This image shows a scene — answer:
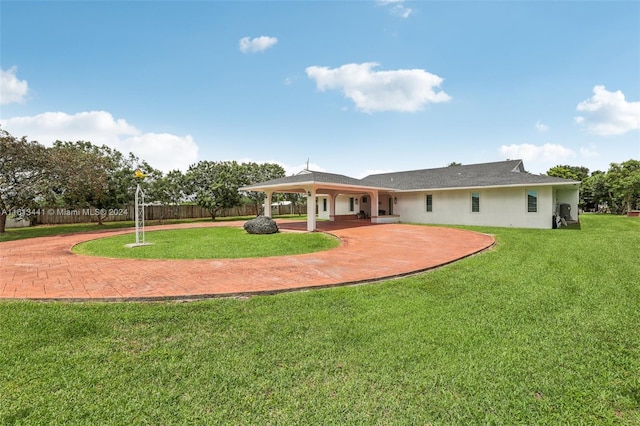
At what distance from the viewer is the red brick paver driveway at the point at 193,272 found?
204 inches

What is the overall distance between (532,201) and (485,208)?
2487 millimetres

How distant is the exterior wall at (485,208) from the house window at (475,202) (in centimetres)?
18

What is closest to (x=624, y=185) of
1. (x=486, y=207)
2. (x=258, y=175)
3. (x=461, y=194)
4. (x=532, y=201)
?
(x=532, y=201)

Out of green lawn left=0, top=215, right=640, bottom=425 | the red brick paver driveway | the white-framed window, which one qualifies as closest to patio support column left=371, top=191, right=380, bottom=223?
the white-framed window

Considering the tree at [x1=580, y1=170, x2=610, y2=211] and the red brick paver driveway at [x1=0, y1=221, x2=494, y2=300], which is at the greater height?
the tree at [x1=580, y1=170, x2=610, y2=211]

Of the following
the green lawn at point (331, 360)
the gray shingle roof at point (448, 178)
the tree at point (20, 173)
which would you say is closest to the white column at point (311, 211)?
the gray shingle roof at point (448, 178)

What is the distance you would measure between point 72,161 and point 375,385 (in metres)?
22.2

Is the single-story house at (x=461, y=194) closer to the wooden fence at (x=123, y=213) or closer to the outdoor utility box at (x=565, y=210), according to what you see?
the outdoor utility box at (x=565, y=210)

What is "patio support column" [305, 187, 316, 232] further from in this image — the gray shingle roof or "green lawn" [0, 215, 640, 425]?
"green lawn" [0, 215, 640, 425]

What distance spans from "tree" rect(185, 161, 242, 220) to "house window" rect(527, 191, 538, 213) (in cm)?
2290

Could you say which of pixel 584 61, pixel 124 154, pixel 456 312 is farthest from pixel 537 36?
pixel 124 154

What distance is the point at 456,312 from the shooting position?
442 centimetres

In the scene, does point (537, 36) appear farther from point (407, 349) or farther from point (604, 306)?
point (407, 349)

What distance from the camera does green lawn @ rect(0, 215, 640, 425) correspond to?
2.42 meters
